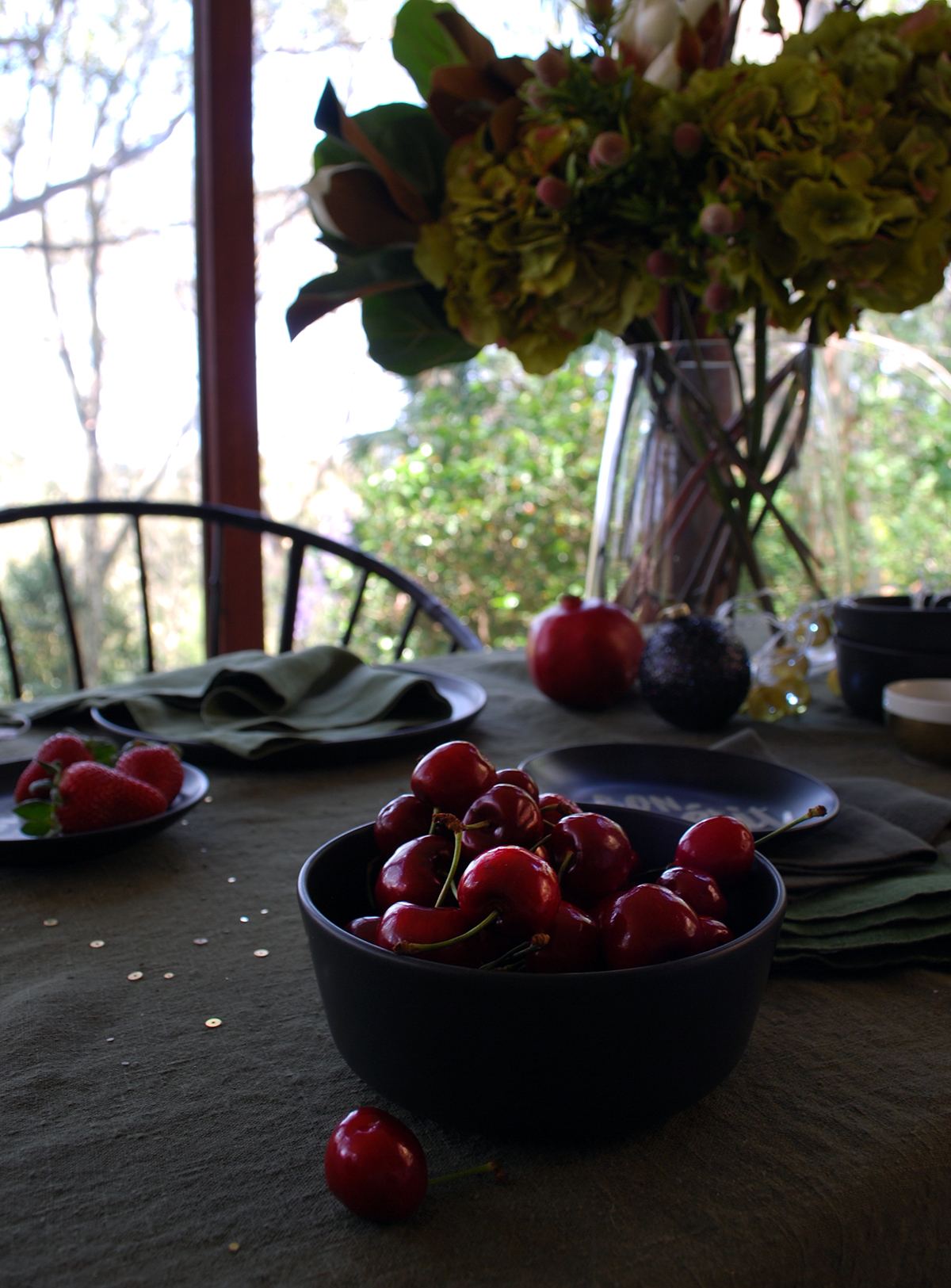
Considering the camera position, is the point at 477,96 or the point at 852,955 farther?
the point at 477,96

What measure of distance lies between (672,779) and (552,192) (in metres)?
0.53

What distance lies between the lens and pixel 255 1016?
43cm

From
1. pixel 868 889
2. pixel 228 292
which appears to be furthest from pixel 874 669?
pixel 228 292

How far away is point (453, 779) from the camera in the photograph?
0.40 m

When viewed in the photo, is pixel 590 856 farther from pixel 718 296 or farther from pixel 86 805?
pixel 718 296

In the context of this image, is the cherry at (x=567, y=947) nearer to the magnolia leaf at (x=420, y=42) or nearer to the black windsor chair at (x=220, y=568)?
the magnolia leaf at (x=420, y=42)

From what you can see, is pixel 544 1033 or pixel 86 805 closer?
pixel 544 1033

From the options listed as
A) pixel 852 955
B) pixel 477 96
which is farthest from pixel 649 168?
pixel 852 955

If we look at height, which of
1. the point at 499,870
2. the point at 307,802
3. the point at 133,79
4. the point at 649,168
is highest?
the point at 133,79

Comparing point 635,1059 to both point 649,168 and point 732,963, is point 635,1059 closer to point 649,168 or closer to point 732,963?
point 732,963

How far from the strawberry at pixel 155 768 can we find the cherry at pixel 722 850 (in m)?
0.39

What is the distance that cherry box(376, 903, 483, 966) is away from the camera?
0.32 metres

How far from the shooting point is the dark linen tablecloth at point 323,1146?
0.29 meters

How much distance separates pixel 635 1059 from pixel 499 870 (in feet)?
0.25
